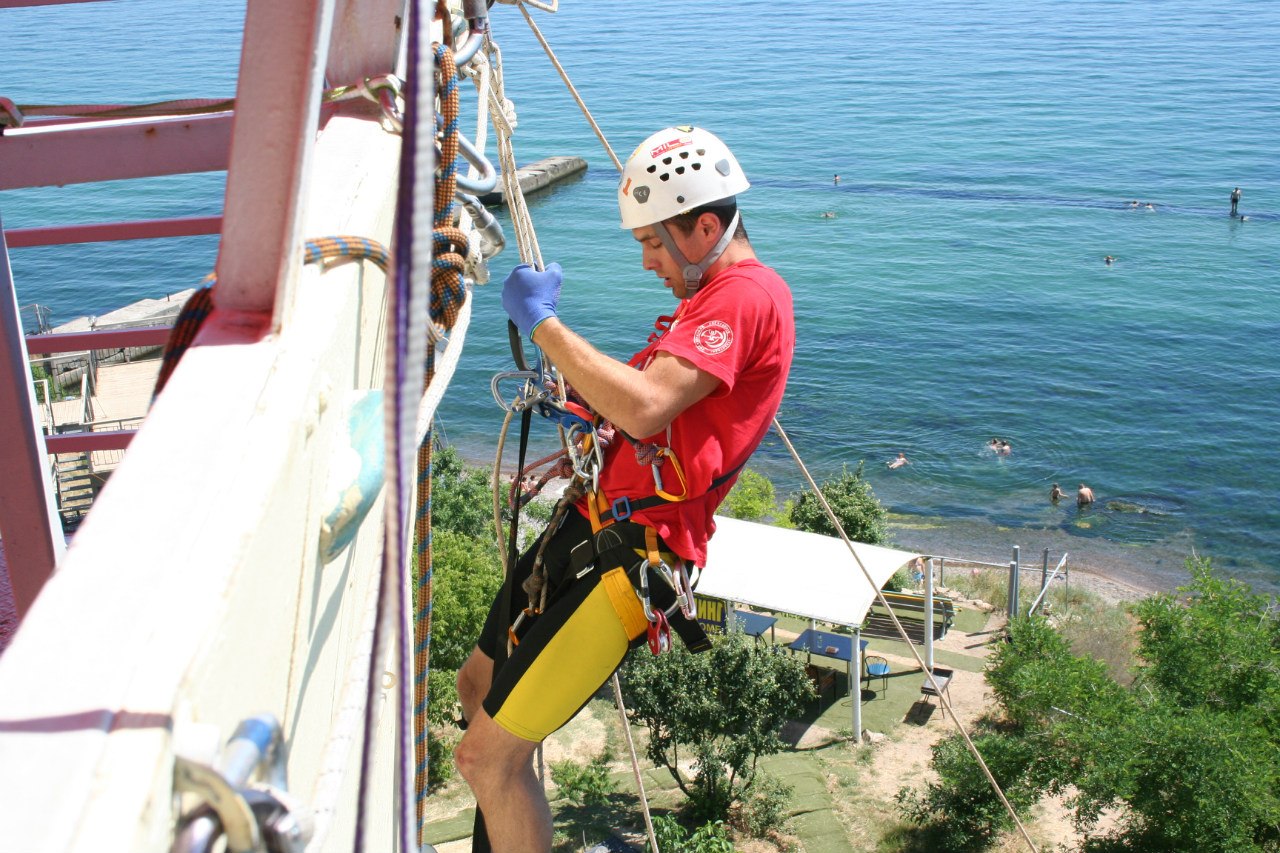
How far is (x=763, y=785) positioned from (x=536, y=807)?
12405 millimetres

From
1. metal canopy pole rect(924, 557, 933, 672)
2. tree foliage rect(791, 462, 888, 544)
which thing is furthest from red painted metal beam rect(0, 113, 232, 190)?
tree foliage rect(791, 462, 888, 544)

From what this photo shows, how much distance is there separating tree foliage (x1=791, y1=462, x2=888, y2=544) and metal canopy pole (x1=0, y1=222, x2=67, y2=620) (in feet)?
64.2

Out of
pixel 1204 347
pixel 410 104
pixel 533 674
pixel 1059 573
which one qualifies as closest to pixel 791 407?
pixel 1059 573

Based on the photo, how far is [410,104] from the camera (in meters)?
0.98

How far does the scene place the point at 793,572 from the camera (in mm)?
17172

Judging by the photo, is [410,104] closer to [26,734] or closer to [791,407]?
[26,734]

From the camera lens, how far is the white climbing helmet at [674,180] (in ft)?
10.2

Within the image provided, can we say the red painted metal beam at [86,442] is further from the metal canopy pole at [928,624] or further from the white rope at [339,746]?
the metal canopy pole at [928,624]

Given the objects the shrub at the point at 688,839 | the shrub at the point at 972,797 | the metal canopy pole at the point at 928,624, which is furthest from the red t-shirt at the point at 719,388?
the metal canopy pole at the point at 928,624

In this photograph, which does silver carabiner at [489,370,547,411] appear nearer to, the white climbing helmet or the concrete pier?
the white climbing helmet

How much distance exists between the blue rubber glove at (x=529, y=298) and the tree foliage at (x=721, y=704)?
12.2 m

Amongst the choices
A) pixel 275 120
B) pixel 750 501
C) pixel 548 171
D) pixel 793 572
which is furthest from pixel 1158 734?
pixel 548 171

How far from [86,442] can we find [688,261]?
1.93 m

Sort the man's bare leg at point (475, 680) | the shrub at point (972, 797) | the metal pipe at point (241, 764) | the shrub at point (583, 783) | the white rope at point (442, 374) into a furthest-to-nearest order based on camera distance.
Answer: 1. the shrub at point (583, 783)
2. the shrub at point (972, 797)
3. the man's bare leg at point (475, 680)
4. the white rope at point (442, 374)
5. the metal pipe at point (241, 764)
